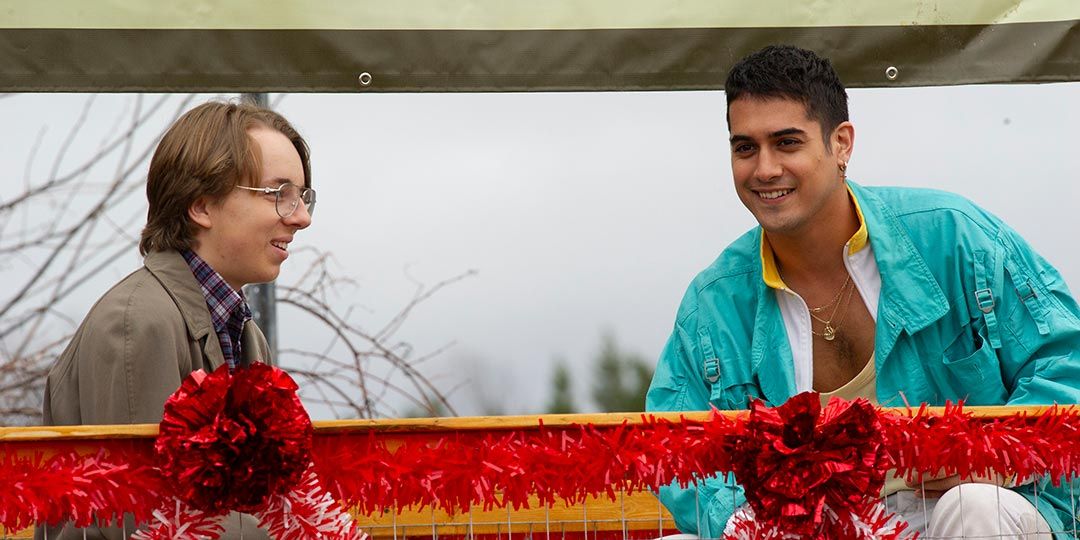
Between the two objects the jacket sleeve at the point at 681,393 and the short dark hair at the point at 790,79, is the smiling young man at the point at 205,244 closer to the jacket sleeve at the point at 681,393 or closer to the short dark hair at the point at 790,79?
the jacket sleeve at the point at 681,393

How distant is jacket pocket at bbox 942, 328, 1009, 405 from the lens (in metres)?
3.18

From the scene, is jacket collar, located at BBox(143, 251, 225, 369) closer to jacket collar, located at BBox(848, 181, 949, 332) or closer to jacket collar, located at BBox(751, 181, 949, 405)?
jacket collar, located at BBox(751, 181, 949, 405)

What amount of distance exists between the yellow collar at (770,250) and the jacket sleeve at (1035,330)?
1.07ft

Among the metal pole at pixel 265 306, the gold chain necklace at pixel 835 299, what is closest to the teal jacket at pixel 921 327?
the gold chain necklace at pixel 835 299

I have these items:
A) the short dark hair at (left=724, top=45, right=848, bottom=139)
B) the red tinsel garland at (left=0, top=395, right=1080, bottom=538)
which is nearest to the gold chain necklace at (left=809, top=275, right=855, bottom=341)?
the short dark hair at (left=724, top=45, right=848, bottom=139)

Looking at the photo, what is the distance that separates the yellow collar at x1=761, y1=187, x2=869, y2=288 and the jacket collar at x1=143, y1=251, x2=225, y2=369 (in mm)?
1365

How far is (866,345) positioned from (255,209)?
59.4 inches

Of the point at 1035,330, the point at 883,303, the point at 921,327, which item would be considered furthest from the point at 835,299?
the point at 1035,330

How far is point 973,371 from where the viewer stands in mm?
3199

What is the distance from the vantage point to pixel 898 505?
3.17 meters

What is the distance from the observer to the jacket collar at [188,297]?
9.18 feet

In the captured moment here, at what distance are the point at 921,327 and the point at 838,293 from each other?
29 centimetres

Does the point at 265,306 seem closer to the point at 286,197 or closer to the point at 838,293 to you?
the point at 286,197

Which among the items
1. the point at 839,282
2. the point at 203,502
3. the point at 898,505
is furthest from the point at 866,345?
the point at 203,502
